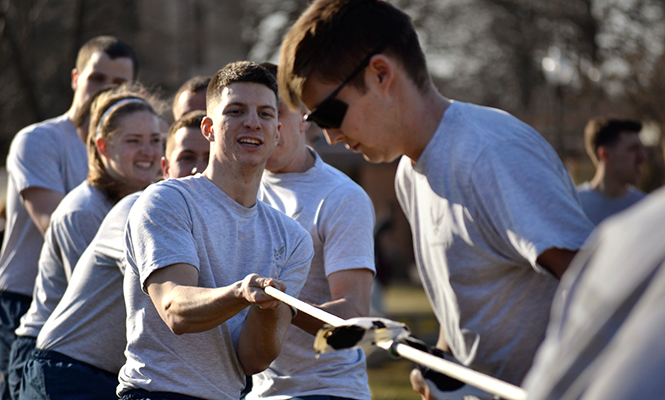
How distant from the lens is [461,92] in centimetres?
2325

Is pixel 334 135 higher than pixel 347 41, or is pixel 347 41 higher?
pixel 347 41

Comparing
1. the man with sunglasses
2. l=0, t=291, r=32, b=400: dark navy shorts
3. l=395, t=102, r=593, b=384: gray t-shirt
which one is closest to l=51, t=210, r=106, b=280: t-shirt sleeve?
l=0, t=291, r=32, b=400: dark navy shorts

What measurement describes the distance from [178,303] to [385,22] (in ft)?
3.62

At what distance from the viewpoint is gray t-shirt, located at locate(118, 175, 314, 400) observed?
8.01 feet

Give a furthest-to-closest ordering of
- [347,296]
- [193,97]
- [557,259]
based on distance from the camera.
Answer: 1. [193,97]
2. [347,296]
3. [557,259]

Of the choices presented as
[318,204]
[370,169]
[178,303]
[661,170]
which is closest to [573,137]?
[661,170]

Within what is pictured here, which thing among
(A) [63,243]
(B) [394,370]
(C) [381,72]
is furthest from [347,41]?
(B) [394,370]

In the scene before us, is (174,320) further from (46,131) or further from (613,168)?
(613,168)

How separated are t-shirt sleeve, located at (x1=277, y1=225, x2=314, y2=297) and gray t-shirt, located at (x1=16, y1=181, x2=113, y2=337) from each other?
4.17 ft

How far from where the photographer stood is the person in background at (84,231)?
3160 mm

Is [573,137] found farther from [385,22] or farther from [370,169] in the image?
[385,22]

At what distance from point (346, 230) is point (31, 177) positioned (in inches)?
92.0

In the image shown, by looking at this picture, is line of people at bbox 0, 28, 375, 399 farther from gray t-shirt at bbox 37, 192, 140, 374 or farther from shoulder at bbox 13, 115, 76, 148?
shoulder at bbox 13, 115, 76, 148

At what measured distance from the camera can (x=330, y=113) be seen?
2.27 metres
